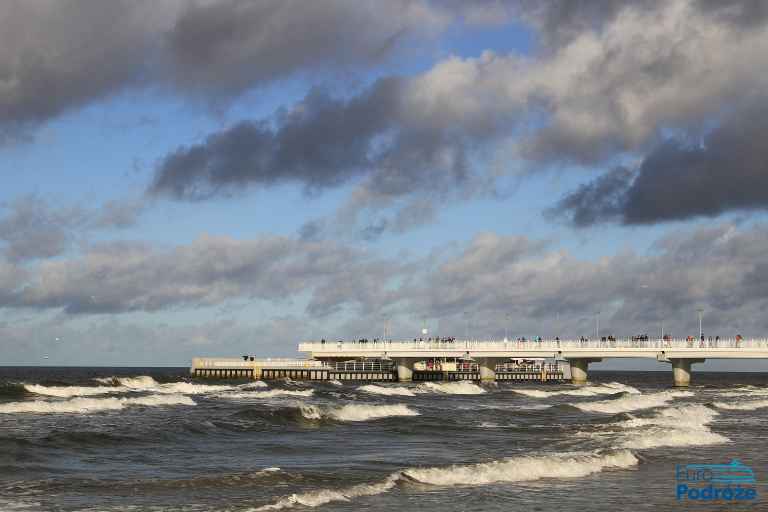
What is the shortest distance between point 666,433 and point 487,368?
68362 mm

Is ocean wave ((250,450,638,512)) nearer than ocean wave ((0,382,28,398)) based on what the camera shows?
Yes

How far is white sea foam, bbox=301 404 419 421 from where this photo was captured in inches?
1829

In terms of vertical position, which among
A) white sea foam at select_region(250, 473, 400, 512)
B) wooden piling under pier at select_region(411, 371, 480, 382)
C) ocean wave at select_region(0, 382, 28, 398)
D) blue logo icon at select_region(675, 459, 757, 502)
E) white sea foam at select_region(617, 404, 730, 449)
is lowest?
white sea foam at select_region(250, 473, 400, 512)

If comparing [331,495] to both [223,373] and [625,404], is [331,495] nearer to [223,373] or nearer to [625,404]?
[625,404]

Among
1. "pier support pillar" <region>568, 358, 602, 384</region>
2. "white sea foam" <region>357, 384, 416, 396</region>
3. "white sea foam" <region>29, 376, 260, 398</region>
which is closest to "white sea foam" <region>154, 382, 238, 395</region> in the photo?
"white sea foam" <region>29, 376, 260, 398</region>

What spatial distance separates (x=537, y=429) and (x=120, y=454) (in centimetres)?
1825

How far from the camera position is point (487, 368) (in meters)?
103

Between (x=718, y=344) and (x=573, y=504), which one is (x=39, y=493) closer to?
(x=573, y=504)

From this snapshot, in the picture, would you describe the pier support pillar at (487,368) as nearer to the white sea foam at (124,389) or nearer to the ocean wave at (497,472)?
the white sea foam at (124,389)

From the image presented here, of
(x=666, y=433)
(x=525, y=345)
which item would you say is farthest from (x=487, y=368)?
(x=666, y=433)

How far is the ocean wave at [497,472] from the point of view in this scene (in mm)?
22453

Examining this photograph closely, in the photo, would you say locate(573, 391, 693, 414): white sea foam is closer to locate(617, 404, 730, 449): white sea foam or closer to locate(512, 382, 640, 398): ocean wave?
locate(617, 404, 730, 449): white sea foam

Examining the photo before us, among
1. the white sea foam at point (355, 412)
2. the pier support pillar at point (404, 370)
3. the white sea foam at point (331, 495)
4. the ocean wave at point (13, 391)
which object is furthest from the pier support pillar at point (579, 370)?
the white sea foam at point (331, 495)

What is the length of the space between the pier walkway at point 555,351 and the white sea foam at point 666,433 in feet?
147
